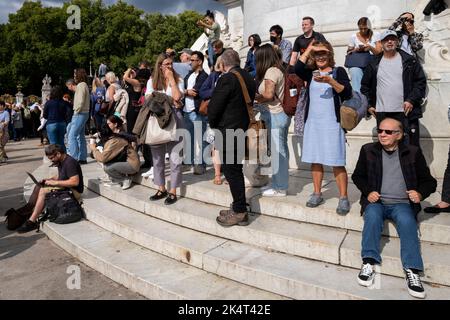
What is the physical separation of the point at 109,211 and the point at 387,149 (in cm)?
367

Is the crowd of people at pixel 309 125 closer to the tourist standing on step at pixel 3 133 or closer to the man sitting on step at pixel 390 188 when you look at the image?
the man sitting on step at pixel 390 188

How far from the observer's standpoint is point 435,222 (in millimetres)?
3566

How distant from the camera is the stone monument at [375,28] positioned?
5516mm

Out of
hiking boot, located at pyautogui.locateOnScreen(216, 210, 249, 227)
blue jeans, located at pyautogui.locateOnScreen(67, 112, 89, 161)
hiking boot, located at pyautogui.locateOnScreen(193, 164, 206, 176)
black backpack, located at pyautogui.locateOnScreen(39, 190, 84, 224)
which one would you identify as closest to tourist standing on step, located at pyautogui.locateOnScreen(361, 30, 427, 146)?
hiking boot, located at pyautogui.locateOnScreen(216, 210, 249, 227)

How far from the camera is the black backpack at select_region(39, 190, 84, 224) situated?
5289 mm

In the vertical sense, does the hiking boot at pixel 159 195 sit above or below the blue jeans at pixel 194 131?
below

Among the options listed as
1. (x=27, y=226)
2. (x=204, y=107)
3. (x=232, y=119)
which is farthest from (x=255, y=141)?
(x=27, y=226)

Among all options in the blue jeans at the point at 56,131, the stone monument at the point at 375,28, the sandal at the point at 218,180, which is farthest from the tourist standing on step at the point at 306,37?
the blue jeans at the point at 56,131

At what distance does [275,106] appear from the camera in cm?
461

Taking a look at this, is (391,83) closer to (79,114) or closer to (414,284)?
(414,284)

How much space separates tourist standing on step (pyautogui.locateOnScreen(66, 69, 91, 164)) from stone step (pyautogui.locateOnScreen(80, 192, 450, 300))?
3.88 m

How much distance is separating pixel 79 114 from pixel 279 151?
5.18m

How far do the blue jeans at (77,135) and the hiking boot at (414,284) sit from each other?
6962mm
